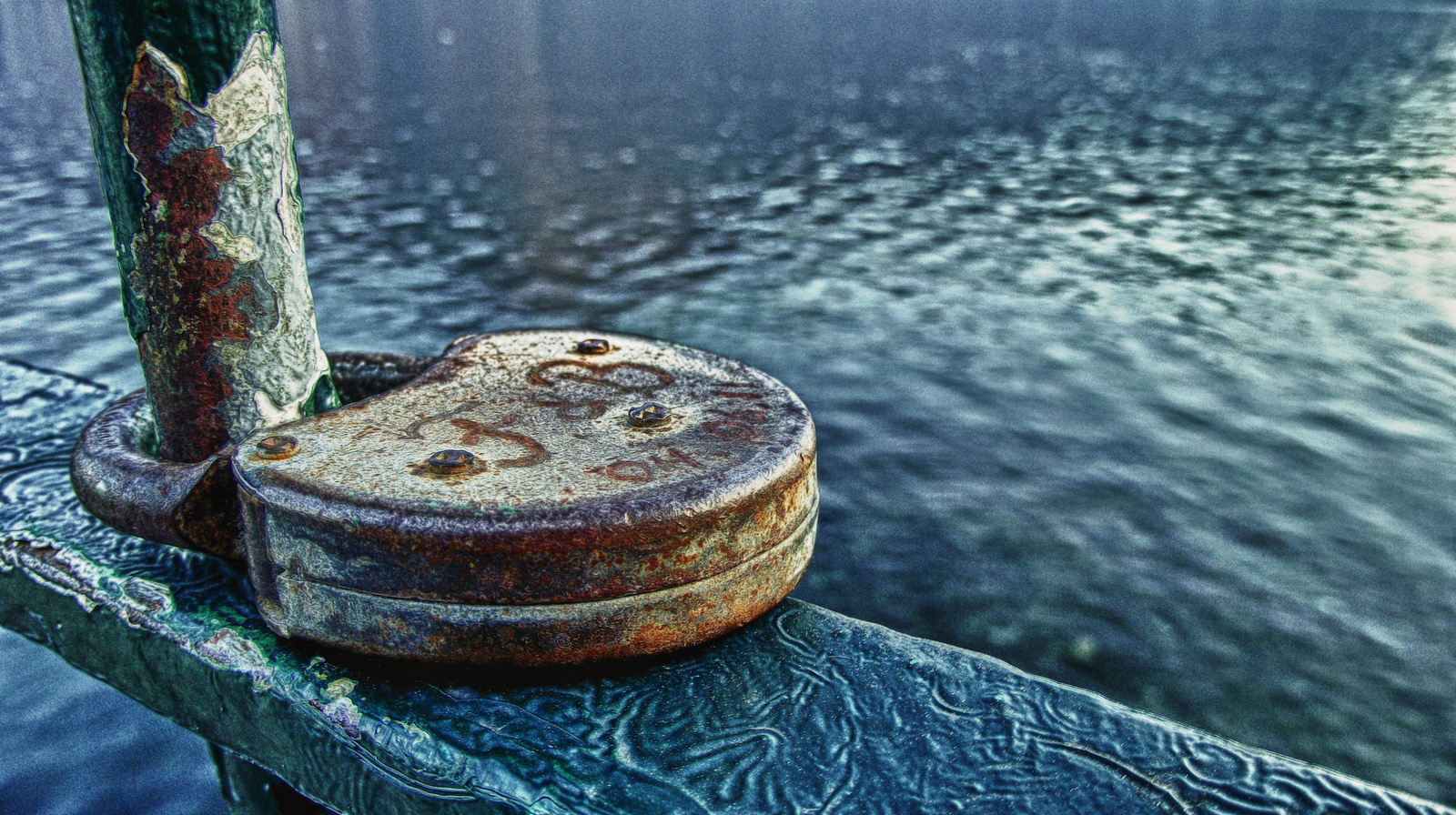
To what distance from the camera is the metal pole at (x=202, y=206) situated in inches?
75.4

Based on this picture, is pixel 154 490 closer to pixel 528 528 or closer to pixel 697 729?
pixel 528 528

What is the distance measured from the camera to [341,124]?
483 inches

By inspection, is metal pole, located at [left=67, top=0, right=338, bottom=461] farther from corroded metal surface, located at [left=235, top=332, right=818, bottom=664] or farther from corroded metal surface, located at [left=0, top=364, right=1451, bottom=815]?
corroded metal surface, located at [left=0, top=364, right=1451, bottom=815]

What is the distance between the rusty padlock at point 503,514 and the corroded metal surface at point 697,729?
0.08 metres

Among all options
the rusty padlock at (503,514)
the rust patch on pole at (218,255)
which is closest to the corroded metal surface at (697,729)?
the rusty padlock at (503,514)

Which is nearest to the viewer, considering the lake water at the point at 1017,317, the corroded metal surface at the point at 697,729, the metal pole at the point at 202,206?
the corroded metal surface at the point at 697,729

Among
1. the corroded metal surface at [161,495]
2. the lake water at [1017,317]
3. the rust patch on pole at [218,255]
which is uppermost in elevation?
the rust patch on pole at [218,255]

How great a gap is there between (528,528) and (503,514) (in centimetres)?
5

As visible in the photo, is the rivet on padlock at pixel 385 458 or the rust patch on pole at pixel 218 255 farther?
the rust patch on pole at pixel 218 255

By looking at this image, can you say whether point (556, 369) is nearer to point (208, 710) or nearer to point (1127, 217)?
point (208, 710)

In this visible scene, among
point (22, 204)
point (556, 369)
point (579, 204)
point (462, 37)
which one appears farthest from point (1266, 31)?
point (556, 369)

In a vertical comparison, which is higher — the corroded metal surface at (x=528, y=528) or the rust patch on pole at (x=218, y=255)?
the rust patch on pole at (x=218, y=255)

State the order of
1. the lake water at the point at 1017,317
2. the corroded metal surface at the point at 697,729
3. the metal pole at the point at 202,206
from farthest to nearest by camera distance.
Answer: the lake water at the point at 1017,317 < the metal pole at the point at 202,206 < the corroded metal surface at the point at 697,729

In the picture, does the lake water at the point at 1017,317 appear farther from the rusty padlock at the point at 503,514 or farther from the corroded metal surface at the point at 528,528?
the corroded metal surface at the point at 528,528
